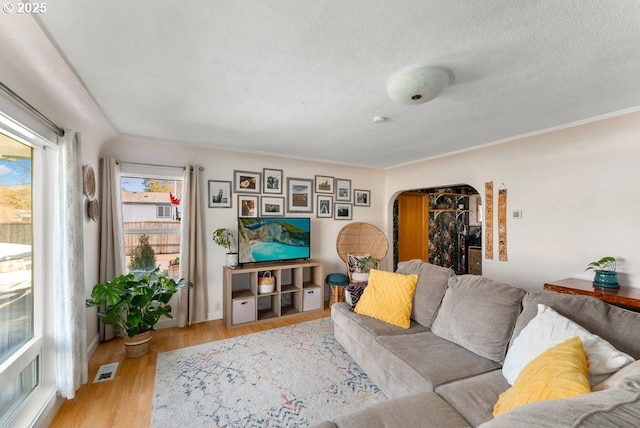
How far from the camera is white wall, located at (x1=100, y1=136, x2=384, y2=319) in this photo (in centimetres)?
321

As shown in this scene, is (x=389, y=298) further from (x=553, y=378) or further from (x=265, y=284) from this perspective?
(x=265, y=284)

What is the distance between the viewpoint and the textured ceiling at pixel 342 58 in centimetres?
119

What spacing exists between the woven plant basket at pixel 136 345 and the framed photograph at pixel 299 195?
2.31 metres

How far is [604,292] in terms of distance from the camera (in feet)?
7.26

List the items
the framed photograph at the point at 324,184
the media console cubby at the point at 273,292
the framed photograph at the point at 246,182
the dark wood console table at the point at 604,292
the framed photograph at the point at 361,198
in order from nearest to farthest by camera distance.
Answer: the dark wood console table at the point at 604,292, the media console cubby at the point at 273,292, the framed photograph at the point at 246,182, the framed photograph at the point at 324,184, the framed photograph at the point at 361,198

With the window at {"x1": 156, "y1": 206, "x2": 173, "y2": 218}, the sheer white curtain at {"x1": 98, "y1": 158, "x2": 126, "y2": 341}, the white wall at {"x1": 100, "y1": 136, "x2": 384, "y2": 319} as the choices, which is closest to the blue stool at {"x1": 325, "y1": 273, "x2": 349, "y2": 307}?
the white wall at {"x1": 100, "y1": 136, "x2": 384, "y2": 319}

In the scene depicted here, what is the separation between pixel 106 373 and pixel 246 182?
8.12 feet

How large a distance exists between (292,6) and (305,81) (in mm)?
643

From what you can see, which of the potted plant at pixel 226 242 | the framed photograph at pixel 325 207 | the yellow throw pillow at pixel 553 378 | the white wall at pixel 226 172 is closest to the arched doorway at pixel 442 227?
the white wall at pixel 226 172

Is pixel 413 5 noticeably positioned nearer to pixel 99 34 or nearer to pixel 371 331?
pixel 99 34

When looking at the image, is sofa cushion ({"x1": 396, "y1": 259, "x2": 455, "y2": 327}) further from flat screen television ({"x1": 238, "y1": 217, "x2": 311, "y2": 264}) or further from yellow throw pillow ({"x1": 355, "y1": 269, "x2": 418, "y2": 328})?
flat screen television ({"x1": 238, "y1": 217, "x2": 311, "y2": 264})

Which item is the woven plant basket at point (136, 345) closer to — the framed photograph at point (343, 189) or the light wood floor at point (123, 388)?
the light wood floor at point (123, 388)

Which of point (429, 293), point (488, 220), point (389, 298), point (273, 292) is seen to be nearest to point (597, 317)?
point (429, 293)

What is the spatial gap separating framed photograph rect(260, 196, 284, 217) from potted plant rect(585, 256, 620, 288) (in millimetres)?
3506
